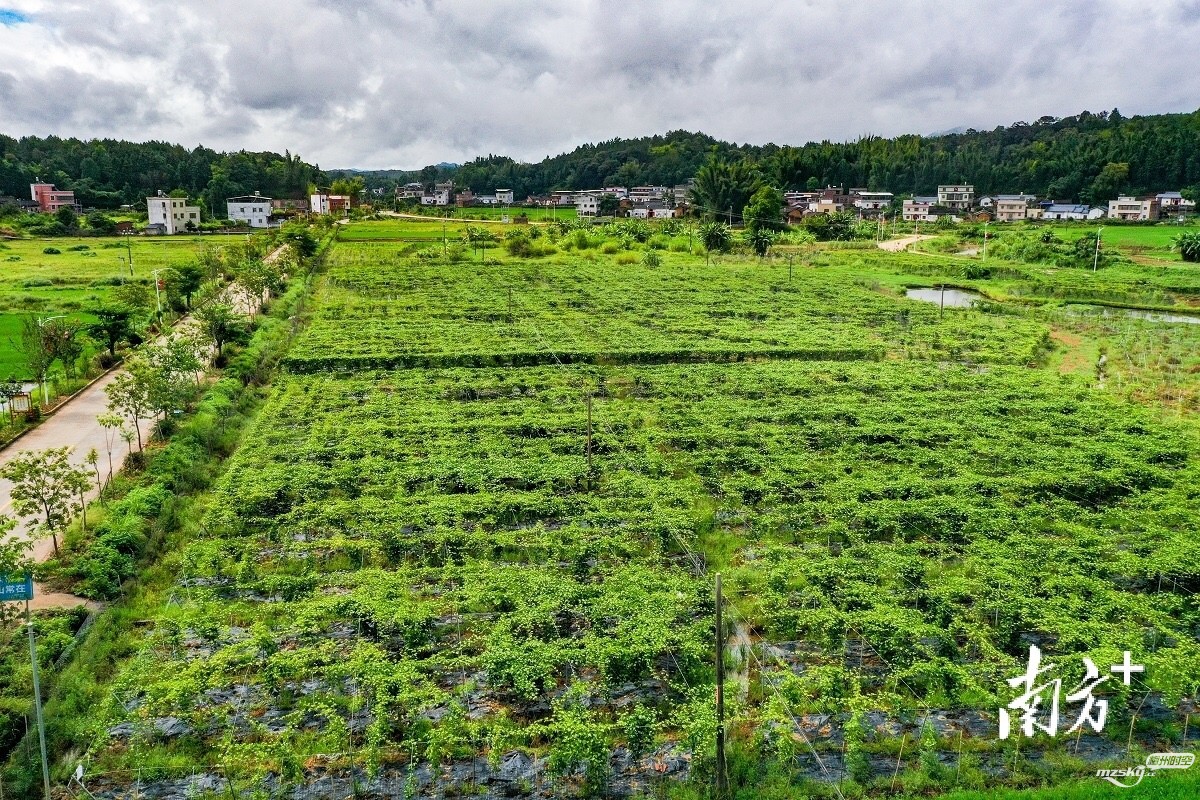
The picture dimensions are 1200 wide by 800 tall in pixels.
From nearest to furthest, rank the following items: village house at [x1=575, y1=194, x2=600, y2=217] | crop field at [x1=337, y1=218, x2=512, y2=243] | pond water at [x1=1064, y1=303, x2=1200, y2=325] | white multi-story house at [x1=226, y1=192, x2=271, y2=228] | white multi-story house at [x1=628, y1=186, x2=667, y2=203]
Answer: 1. pond water at [x1=1064, y1=303, x2=1200, y2=325]
2. crop field at [x1=337, y1=218, x2=512, y2=243]
3. white multi-story house at [x1=226, y1=192, x2=271, y2=228]
4. village house at [x1=575, y1=194, x2=600, y2=217]
5. white multi-story house at [x1=628, y1=186, x2=667, y2=203]

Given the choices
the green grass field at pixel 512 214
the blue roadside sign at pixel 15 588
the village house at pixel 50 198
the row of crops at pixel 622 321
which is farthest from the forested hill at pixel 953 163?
the blue roadside sign at pixel 15 588

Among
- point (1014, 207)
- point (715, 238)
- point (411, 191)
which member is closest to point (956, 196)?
point (1014, 207)

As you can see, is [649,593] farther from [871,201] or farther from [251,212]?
[871,201]

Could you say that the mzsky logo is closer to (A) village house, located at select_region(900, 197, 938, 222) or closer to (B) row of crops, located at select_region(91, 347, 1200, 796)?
(B) row of crops, located at select_region(91, 347, 1200, 796)

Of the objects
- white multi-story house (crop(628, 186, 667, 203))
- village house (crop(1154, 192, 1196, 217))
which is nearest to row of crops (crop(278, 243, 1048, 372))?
→ village house (crop(1154, 192, 1196, 217))

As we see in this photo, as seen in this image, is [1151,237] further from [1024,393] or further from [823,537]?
[823,537]

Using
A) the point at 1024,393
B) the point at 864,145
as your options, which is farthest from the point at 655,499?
the point at 864,145

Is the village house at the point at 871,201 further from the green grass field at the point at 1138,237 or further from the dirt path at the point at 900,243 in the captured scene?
the green grass field at the point at 1138,237
